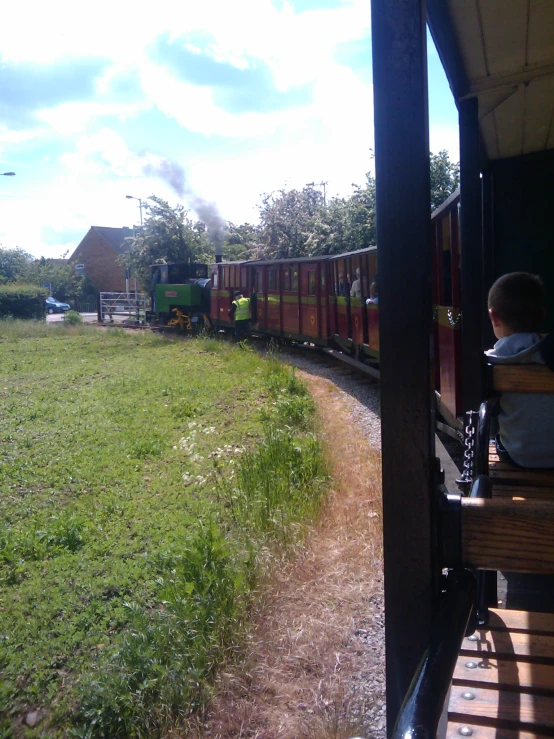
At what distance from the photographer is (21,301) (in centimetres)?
3503

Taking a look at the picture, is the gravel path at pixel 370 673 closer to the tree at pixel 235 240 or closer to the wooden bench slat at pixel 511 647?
the wooden bench slat at pixel 511 647

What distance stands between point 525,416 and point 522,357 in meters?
0.23

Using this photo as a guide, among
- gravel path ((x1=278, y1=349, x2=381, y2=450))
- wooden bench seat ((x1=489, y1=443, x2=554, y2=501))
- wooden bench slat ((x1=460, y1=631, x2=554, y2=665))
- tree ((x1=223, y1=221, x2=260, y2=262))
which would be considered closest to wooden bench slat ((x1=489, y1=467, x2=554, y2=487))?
wooden bench seat ((x1=489, y1=443, x2=554, y2=501))

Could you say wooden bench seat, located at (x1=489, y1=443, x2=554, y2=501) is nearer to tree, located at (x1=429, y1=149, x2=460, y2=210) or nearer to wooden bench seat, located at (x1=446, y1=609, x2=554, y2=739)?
wooden bench seat, located at (x1=446, y1=609, x2=554, y2=739)

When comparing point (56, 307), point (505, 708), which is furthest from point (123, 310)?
point (505, 708)

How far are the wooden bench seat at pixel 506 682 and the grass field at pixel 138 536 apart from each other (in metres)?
2.07

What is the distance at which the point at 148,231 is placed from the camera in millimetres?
39594

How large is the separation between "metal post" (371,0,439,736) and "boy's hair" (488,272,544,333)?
143cm

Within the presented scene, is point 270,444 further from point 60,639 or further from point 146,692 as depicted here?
point 146,692

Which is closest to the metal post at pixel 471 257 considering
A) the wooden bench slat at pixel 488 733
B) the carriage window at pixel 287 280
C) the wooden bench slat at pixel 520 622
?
the wooden bench slat at pixel 520 622

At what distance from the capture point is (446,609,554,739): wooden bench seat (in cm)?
163

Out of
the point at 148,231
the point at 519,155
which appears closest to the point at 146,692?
the point at 519,155

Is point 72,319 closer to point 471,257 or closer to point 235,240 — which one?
point 235,240

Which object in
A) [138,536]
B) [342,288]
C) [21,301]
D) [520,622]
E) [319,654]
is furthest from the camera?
[21,301]
